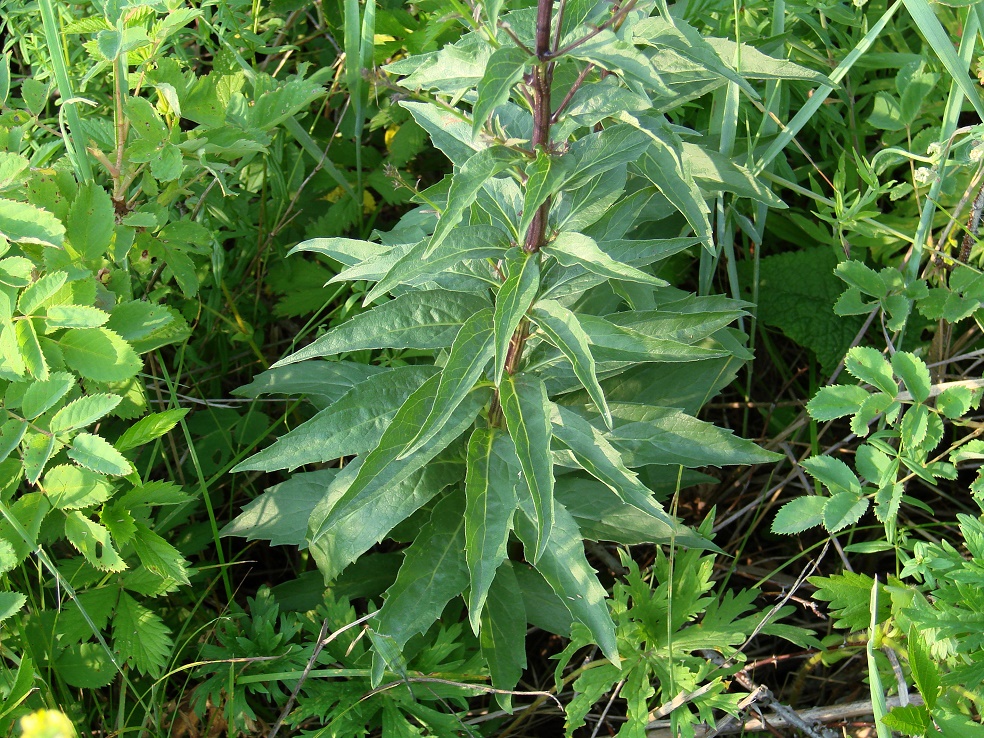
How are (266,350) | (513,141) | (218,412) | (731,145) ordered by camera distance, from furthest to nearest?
(266,350) → (218,412) → (731,145) → (513,141)

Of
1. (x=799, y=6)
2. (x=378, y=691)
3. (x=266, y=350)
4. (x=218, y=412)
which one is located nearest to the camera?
(x=378, y=691)

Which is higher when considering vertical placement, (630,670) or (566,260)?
(566,260)

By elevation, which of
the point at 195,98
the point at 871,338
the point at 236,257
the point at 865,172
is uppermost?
the point at 195,98

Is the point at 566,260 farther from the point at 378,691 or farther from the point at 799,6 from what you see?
the point at 799,6

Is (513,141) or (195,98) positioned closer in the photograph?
(513,141)

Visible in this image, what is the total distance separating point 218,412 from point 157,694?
0.73 metres

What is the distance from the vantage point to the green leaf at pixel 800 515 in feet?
5.74

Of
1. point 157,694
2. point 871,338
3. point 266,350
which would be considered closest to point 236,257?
point 266,350

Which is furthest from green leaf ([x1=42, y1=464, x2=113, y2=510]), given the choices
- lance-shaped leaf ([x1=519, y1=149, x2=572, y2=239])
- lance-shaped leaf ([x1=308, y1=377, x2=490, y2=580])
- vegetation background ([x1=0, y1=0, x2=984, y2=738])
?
lance-shaped leaf ([x1=519, y1=149, x2=572, y2=239])

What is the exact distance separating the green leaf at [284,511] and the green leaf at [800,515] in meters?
0.97

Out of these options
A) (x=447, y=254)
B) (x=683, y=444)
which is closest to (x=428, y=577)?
(x=683, y=444)

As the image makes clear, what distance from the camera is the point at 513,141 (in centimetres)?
133

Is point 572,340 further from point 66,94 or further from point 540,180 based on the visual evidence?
point 66,94

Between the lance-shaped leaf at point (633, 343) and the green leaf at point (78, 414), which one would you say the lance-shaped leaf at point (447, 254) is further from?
the green leaf at point (78, 414)
